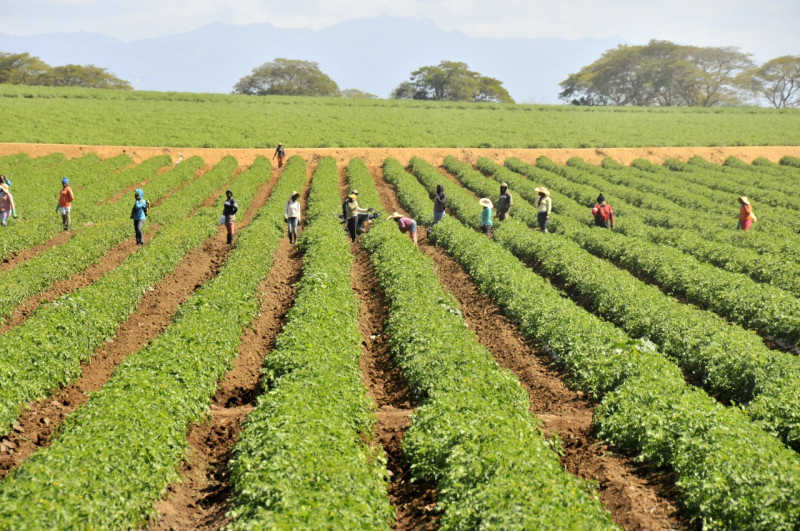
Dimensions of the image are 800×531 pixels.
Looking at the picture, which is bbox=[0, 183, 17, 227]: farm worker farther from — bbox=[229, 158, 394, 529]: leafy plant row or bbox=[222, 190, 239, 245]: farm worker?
bbox=[229, 158, 394, 529]: leafy plant row

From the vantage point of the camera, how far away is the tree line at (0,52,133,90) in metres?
90.4

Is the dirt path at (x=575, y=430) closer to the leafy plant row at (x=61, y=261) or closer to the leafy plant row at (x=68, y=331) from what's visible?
the leafy plant row at (x=68, y=331)

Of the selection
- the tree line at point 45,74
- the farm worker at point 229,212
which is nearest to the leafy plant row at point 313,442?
the farm worker at point 229,212

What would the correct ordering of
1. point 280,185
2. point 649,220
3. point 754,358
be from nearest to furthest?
point 754,358, point 649,220, point 280,185

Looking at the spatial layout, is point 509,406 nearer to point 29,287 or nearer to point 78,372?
point 78,372

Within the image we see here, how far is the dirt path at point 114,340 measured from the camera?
966cm

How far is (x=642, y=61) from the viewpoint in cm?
10025

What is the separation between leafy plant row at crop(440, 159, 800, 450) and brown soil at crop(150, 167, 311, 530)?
7.44 metres

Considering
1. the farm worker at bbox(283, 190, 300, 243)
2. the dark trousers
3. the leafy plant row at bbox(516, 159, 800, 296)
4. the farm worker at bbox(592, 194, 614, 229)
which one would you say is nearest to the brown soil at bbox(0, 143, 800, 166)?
the leafy plant row at bbox(516, 159, 800, 296)

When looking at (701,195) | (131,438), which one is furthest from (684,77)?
(131,438)

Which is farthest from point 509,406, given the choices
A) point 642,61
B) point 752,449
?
point 642,61

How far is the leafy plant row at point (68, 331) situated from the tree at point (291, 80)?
88147mm

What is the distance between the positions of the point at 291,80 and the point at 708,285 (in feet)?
314

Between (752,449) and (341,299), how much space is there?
884 centimetres
